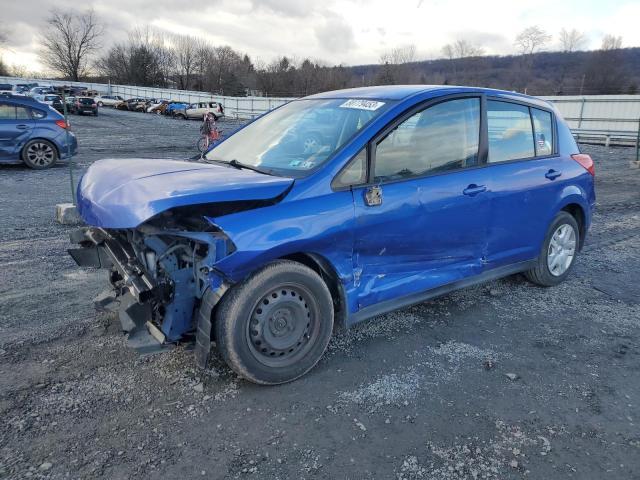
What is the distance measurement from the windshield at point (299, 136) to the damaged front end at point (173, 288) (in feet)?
2.56

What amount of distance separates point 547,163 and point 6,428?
179 inches

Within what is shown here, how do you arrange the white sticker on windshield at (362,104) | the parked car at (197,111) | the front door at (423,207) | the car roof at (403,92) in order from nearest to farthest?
the front door at (423,207) → the white sticker on windshield at (362,104) → the car roof at (403,92) → the parked car at (197,111)

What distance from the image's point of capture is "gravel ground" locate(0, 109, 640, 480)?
2416 millimetres

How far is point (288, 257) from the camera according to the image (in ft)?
10.0

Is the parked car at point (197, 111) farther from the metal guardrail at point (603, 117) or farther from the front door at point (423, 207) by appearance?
the front door at point (423, 207)

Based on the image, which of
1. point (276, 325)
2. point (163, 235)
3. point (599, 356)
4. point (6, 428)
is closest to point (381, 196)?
point (276, 325)

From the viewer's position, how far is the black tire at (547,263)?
15.2 ft

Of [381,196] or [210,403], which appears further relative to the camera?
[381,196]

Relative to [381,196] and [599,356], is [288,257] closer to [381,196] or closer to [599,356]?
[381,196]

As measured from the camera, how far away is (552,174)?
14.7ft

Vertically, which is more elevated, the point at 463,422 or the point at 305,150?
the point at 305,150

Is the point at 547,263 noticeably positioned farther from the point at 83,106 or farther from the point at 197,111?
the point at 197,111

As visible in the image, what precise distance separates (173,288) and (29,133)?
11.1 meters

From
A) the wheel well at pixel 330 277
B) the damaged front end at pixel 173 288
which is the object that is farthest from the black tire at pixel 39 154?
the wheel well at pixel 330 277
